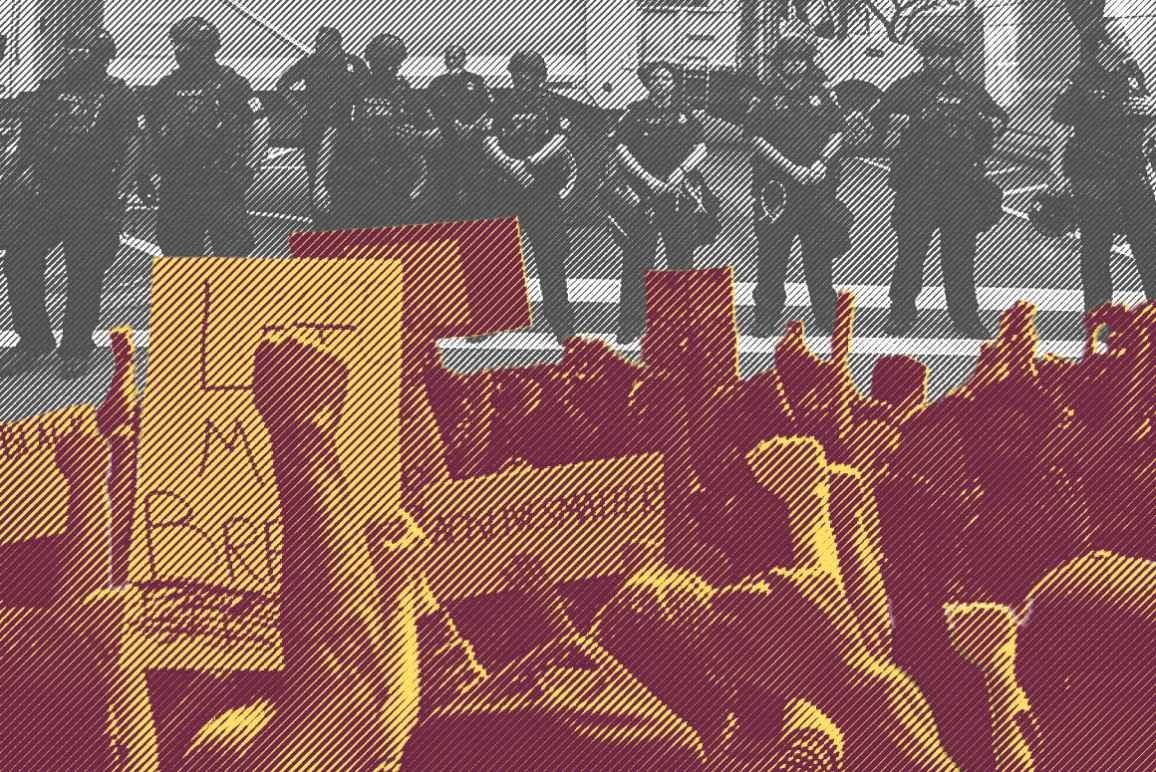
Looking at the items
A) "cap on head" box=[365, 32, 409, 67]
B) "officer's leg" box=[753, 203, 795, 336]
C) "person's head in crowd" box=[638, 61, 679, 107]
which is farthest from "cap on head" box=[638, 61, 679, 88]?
"cap on head" box=[365, 32, 409, 67]

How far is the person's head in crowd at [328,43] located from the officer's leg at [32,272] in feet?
1.60

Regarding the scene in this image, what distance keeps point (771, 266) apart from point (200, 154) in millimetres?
888

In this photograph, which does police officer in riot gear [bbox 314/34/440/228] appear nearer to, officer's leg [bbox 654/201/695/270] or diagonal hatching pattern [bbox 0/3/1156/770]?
diagonal hatching pattern [bbox 0/3/1156/770]

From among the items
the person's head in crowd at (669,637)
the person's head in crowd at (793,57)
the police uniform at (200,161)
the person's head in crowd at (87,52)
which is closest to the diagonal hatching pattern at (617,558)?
the person's head in crowd at (669,637)

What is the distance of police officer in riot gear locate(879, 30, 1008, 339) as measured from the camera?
1.65m

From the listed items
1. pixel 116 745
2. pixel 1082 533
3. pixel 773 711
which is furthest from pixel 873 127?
pixel 116 745

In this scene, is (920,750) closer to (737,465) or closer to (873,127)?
(737,465)

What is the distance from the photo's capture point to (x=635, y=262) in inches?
65.9

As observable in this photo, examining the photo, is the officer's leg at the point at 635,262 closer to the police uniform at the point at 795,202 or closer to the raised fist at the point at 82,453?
the police uniform at the point at 795,202

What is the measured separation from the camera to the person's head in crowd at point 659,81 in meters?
1.64

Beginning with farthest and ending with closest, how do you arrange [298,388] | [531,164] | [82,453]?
1. [531,164]
2. [82,453]
3. [298,388]

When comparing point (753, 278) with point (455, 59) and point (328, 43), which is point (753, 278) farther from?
point (328, 43)

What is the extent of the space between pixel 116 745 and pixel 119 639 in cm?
15

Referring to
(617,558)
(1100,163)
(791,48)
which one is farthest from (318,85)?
(1100,163)
